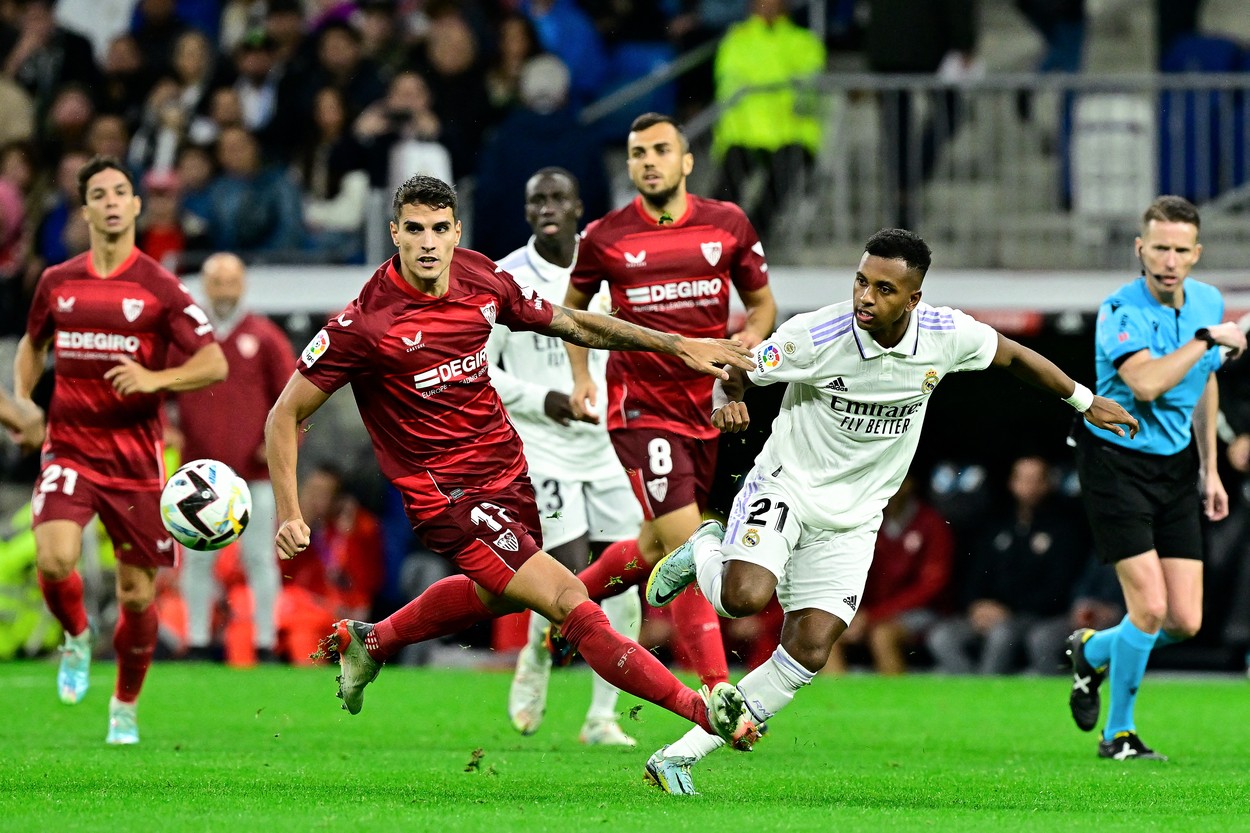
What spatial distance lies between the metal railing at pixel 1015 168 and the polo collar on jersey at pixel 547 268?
5008 millimetres

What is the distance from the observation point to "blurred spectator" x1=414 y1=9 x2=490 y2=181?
17516mm

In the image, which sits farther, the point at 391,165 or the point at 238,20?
the point at 238,20

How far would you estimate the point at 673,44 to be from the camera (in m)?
18.7

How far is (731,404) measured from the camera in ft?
26.5

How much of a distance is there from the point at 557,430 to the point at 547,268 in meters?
0.92

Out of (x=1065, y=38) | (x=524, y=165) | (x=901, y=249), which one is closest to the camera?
(x=901, y=249)

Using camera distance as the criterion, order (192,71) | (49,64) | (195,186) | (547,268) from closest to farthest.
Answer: (547,268), (195,186), (192,71), (49,64)

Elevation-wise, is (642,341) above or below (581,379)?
above

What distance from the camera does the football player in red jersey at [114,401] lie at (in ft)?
33.5

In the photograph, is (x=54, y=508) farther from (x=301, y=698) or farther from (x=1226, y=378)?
(x=1226, y=378)

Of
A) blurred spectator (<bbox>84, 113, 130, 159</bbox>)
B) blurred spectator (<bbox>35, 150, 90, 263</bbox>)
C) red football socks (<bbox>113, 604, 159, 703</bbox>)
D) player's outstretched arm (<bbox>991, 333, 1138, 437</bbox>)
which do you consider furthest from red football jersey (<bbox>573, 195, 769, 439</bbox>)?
blurred spectator (<bbox>84, 113, 130, 159</bbox>)

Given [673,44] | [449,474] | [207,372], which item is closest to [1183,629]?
[449,474]

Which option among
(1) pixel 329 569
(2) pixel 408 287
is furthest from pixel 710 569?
(1) pixel 329 569

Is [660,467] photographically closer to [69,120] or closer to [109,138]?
[109,138]
